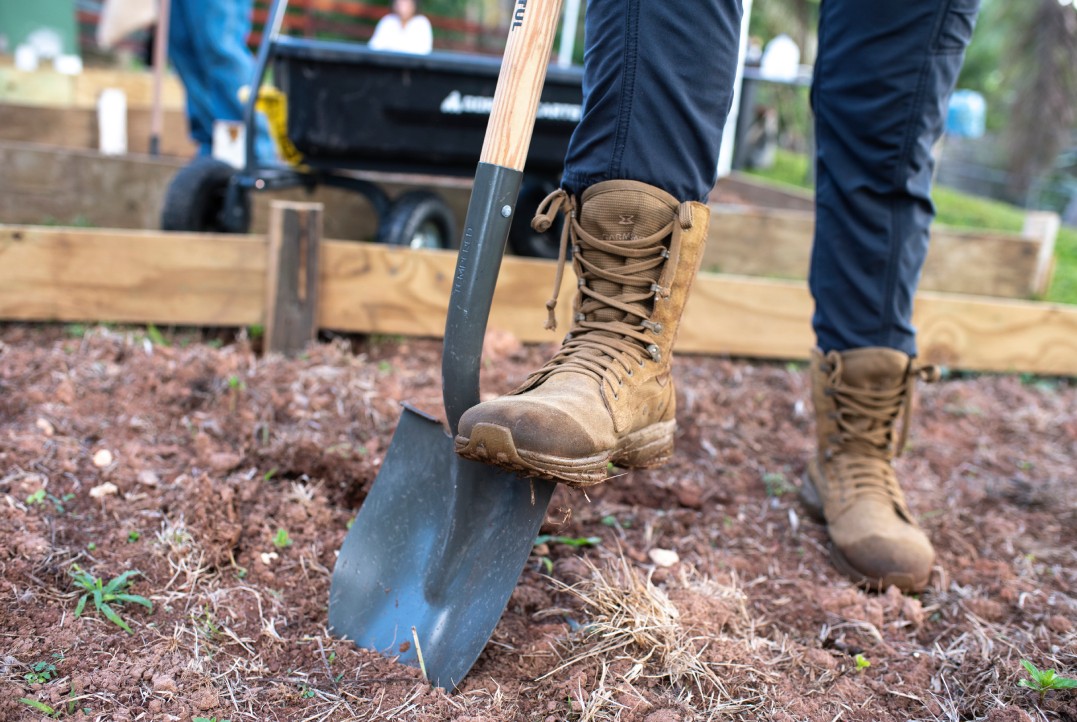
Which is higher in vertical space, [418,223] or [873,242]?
[873,242]

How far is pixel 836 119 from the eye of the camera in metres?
1.74

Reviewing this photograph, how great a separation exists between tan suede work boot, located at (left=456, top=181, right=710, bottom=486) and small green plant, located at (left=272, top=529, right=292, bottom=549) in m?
0.51

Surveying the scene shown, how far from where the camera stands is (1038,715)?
1.23 meters

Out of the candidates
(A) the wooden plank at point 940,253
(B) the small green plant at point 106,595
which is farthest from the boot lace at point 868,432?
(A) the wooden plank at point 940,253

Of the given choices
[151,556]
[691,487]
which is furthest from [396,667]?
[691,487]

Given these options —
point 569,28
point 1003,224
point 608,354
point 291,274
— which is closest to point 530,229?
point 291,274

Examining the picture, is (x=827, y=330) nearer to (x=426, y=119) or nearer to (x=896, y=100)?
(x=896, y=100)

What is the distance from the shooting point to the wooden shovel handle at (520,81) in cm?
128

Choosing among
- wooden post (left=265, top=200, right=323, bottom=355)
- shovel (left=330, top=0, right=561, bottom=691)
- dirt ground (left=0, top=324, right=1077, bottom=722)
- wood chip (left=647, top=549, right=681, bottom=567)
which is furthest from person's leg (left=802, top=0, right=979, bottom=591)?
wooden post (left=265, top=200, right=323, bottom=355)

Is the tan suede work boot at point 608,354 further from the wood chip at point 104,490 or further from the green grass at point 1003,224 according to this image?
the green grass at point 1003,224

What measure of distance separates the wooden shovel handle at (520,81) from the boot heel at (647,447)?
48 cm

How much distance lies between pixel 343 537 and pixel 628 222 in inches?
31.3

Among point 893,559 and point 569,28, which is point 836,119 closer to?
point 893,559

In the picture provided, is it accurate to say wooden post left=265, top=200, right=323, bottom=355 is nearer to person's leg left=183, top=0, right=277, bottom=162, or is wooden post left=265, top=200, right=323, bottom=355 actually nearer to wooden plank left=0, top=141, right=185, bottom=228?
wooden plank left=0, top=141, right=185, bottom=228
